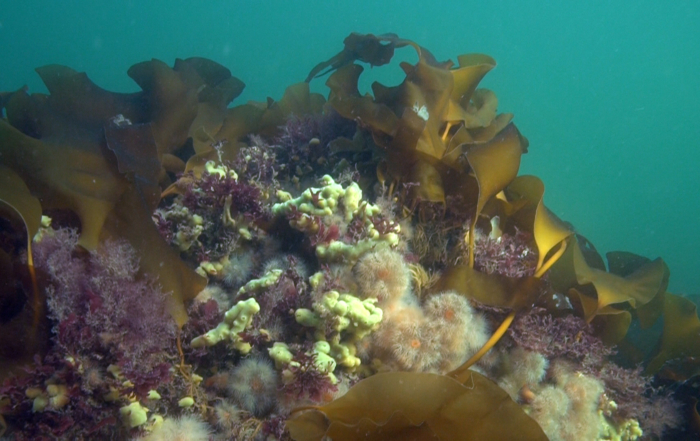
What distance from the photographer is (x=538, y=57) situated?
99.1 metres

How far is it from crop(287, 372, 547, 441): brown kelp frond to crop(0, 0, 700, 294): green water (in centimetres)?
4175

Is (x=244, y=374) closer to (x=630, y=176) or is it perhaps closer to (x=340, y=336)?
(x=340, y=336)

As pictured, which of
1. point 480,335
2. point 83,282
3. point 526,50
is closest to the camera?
point 83,282

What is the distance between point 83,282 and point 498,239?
2.31m

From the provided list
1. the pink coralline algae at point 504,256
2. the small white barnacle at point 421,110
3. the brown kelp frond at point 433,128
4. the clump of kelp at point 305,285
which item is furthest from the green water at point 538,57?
the pink coralline algae at point 504,256

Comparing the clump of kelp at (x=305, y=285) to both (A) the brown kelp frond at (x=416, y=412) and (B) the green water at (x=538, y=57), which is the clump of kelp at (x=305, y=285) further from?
(B) the green water at (x=538, y=57)

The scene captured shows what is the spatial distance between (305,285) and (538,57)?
388ft

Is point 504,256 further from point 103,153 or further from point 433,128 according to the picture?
point 103,153

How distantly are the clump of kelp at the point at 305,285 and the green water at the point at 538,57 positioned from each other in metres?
40.6

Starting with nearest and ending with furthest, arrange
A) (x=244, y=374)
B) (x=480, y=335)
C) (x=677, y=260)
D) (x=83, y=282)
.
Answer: (x=83, y=282) → (x=244, y=374) → (x=480, y=335) → (x=677, y=260)

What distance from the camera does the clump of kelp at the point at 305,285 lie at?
4.90 feet

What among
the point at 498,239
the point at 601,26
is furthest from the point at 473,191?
the point at 601,26

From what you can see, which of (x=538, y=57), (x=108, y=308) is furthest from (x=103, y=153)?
(x=538, y=57)

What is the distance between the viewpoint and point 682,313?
8.49 feet
